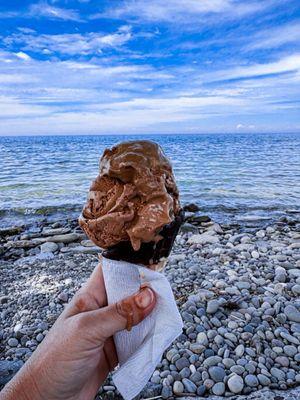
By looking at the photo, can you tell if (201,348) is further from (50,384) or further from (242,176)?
(242,176)

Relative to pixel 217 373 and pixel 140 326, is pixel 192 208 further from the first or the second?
pixel 140 326

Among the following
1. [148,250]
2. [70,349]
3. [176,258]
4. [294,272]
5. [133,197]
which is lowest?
→ [176,258]

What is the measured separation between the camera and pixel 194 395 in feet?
12.2

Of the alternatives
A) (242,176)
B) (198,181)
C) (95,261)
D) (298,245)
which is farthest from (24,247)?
(242,176)

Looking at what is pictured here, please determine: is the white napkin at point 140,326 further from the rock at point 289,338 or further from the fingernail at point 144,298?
the rock at point 289,338

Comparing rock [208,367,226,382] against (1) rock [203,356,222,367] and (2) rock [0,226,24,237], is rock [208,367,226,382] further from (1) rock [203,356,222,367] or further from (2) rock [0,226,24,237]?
(2) rock [0,226,24,237]

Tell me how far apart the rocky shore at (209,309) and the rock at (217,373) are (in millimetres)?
11

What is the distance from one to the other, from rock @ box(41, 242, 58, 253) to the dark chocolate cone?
7464 mm

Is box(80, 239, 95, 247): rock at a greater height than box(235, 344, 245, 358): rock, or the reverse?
box(235, 344, 245, 358): rock

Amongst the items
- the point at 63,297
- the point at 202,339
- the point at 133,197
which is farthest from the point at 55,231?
the point at 133,197

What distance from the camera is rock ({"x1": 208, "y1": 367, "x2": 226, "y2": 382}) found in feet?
12.7

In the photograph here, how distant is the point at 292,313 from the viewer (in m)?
4.95

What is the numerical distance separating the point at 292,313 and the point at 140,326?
3230mm

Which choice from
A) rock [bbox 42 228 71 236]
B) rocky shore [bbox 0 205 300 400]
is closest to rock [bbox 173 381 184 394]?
rocky shore [bbox 0 205 300 400]
